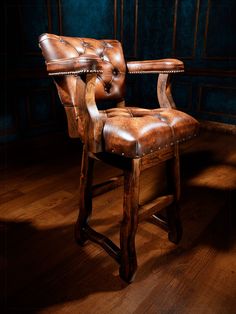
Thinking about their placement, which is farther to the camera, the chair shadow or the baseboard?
the baseboard

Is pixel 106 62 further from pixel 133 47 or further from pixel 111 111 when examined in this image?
pixel 133 47

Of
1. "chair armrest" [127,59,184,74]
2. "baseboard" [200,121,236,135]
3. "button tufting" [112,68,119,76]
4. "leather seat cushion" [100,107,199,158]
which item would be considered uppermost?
"chair armrest" [127,59,184,74]

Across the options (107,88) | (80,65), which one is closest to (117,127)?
(80,65)

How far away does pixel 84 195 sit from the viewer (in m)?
1.37

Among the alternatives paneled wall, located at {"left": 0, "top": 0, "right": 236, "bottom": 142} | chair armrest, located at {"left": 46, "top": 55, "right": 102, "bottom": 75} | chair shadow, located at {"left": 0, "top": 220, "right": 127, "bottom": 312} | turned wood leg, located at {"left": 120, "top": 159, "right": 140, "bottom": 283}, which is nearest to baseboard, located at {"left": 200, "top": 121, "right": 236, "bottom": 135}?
paneled wall, located at {"left": 0, "top": 0, "right": 236, "bottom": 142}

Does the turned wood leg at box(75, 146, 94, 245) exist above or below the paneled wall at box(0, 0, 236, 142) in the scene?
below

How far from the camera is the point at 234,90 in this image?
139 inches

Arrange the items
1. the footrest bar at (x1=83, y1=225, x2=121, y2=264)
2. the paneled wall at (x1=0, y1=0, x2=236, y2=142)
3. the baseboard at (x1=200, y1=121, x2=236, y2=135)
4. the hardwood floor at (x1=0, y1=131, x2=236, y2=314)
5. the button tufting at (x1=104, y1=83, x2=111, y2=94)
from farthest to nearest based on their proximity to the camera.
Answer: the baseboard at (x1=200, y1=121, x2=236, y2=135) → the paneled wall at (x1=0, y1=0, x2=236, y2=142) → the button tufting at (x1=104, y1=83, x2=111, y2=94) → the footrest bar at (x1=83, y1=225, x2=121, y2=264) → the hardwood floor at (x1=0, y1=131, x2=236, y2=314)

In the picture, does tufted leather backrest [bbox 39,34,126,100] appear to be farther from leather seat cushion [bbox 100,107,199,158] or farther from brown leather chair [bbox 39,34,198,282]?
leather seat cushion [bbox 100,107,199,158]

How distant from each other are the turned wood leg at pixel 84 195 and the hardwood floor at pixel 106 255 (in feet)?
0.26

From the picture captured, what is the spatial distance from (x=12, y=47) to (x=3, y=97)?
1.58ft

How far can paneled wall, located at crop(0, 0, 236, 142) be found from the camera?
2785mm

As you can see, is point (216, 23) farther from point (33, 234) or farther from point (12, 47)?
point (33, 234)

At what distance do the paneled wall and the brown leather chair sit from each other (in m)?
1.60
